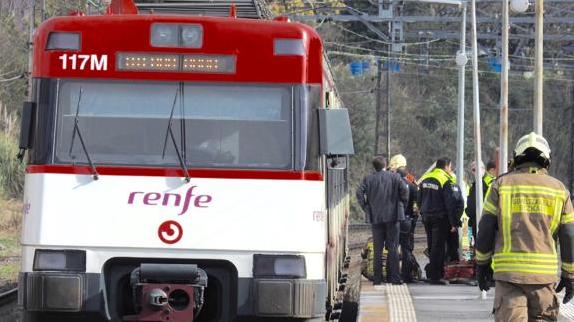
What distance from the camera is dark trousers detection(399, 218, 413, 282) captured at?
57.7ft

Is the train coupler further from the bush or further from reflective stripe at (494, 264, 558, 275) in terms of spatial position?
the bush

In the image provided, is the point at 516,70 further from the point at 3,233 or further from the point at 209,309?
the point at 209,309

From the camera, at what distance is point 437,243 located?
17.5m

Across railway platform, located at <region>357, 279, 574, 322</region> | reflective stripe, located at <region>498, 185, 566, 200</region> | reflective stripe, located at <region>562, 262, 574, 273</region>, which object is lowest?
railway platform, located at <region>357, 279, 574, 322</region>

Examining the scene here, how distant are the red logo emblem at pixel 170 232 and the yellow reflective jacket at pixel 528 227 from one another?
2.53 metres

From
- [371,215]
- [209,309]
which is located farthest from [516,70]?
[209,309]

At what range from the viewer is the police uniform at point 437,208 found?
1708cm

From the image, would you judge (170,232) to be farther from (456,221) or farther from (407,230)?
(407,230)

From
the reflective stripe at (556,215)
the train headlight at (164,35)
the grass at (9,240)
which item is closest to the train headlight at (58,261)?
the train headlight at (164,35)

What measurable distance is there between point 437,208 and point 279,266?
7682 mm

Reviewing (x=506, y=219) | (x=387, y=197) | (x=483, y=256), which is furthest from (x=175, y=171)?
(x=387, y=197)

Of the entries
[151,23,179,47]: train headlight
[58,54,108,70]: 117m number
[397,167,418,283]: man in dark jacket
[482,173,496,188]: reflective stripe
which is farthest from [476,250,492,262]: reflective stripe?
[397,167,418,283]: man in dark jacket

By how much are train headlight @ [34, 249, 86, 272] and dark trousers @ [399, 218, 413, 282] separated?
8324 millimetres

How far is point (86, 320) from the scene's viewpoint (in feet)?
32.3
